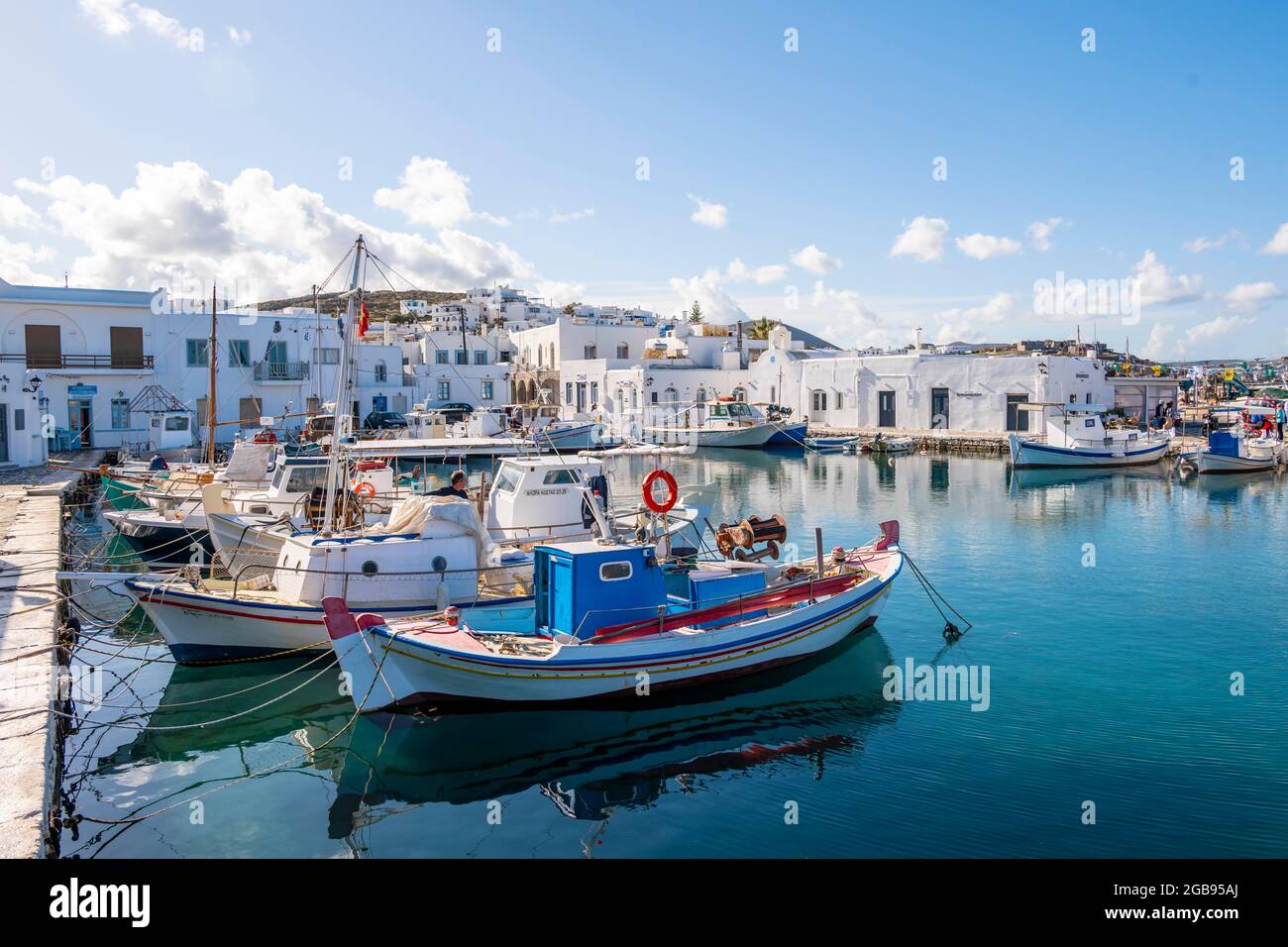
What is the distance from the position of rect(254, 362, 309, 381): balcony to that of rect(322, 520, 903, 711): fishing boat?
38219 millimetres

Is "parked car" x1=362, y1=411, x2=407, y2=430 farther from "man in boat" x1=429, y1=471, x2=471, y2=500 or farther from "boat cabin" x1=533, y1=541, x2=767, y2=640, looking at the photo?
"boat cabin" x1=533, y1=541, x2=767, y2=640

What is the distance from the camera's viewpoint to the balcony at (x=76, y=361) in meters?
39.6

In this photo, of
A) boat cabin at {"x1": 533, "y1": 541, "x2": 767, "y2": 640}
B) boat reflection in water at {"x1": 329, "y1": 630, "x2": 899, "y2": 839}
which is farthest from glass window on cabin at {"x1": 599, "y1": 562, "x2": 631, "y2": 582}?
boat reflection in water at {"x1": 329, "y1": 630, "x2": 899, "y2": 839}

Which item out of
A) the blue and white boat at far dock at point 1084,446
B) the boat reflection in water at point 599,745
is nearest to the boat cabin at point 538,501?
the boat reflection in water at point 599,745

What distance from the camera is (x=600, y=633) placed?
43.9 feet

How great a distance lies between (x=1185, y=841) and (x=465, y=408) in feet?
165

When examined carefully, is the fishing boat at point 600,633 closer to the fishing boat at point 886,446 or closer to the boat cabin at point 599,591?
the boat cabin at point 599,591

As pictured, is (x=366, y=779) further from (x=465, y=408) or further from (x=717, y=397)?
(x=717, y=397)

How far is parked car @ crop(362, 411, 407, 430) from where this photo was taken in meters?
51.9

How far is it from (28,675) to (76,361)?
1416 inches

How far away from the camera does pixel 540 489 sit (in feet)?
60.5

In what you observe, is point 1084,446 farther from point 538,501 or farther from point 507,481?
point 507,481

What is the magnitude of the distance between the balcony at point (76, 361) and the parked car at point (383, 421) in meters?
12.2
